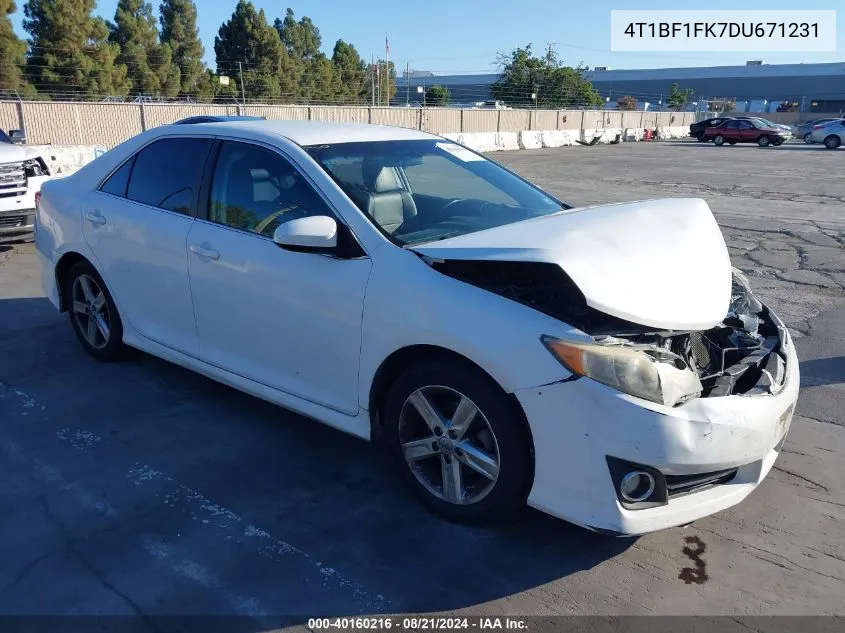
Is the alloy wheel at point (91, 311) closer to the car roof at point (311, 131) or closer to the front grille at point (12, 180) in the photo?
the car roof at point (311, 131)

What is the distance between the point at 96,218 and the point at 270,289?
1.85 metres

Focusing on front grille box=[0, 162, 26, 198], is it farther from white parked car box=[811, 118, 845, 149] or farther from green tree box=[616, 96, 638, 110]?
green tree box=[616, 96, 638, 110]

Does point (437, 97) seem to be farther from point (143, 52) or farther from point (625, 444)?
point (625, 444)

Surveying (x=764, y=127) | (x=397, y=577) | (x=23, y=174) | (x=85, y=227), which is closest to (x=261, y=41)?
(x=764, y=127)

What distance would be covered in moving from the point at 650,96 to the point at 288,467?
8291cm

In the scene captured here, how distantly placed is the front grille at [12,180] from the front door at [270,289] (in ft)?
18.5

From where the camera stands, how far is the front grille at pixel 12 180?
8.41 metres

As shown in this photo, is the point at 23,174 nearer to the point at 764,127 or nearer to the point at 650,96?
the point at 764,127

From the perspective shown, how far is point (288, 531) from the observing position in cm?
320

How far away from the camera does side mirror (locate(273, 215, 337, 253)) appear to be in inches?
131

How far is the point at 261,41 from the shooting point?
4553cm

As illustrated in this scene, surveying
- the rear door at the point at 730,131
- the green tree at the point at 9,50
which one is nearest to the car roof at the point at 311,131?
the green tree at the point at 9,50

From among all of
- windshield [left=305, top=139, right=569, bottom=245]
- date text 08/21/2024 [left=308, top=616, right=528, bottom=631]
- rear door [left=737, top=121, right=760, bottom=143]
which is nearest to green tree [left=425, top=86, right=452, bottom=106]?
rear door [left=737, top=121, right=760, bottom=143]

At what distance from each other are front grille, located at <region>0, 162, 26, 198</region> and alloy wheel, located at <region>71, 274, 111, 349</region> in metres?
4.14
